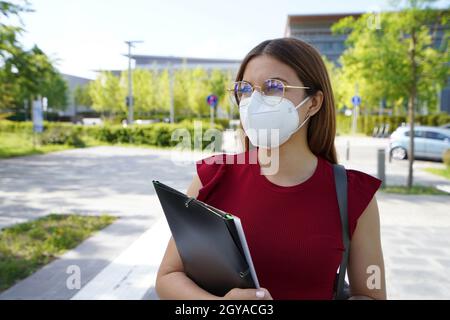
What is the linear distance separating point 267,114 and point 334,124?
0.27m

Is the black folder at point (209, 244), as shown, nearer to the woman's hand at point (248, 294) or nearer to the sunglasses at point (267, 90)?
the woman's hand at point (248, 294)

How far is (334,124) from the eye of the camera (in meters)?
1.49

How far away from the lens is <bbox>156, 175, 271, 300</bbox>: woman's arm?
1.06 m

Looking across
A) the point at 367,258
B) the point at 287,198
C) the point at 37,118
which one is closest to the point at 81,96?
the point at 37,118

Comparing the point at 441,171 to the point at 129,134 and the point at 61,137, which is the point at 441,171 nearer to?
the point at 129,134

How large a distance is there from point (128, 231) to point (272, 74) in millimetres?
4632

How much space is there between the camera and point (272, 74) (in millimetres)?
1295

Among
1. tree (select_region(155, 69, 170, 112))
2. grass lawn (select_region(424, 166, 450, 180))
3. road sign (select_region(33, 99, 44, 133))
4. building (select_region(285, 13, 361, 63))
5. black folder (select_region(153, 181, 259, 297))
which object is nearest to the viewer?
black folder (select_region(153, 181, 259, 297))

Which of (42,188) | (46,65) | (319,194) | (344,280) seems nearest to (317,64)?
(319,194)

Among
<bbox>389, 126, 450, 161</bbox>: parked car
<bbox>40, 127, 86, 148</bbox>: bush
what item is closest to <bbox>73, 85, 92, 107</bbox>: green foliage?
<bbox>40, 127, 86, 148</bbox>: bush

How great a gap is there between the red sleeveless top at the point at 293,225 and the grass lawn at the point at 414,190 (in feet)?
25.9

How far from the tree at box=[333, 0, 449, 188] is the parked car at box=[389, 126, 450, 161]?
6.34 meters

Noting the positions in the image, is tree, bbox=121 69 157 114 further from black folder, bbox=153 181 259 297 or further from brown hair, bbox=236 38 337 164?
black folder, bbox=153 181 259 297

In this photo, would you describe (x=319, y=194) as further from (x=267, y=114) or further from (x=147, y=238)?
(x=147, y=238)
